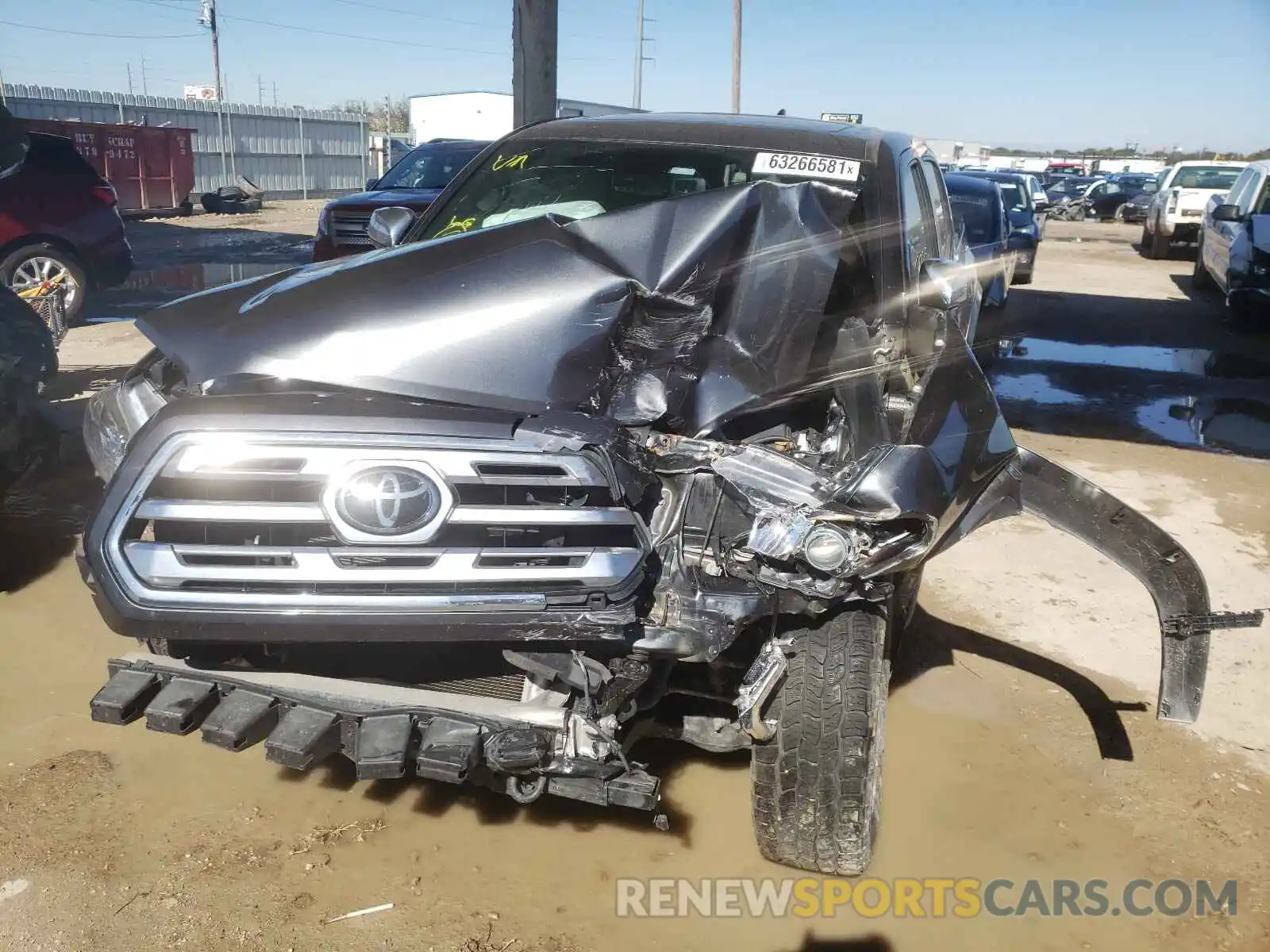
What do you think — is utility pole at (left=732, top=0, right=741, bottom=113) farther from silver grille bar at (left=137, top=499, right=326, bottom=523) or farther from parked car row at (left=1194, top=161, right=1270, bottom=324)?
silver grille bar at (left=137, top=499, right=326, bottom=523)

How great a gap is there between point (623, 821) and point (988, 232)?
9345mm

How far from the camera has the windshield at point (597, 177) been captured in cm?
363

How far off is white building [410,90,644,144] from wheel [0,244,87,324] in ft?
92.4

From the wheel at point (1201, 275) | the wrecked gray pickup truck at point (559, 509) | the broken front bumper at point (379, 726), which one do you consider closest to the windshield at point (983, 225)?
the wheel at point (1201, 275)

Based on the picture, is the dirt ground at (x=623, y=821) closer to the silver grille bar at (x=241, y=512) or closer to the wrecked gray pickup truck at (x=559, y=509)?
the wrecked gray pickup truck at (x=559, y=509)

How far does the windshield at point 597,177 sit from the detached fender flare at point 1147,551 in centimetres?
126

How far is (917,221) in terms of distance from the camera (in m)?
4.00

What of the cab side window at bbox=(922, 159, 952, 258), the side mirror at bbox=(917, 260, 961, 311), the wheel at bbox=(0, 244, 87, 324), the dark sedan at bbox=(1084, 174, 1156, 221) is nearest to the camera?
the side mirror at bbox=(917, 260, 961, 311)

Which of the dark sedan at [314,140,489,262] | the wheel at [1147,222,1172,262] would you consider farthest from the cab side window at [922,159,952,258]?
the wheel at [1147,222,1172,262]

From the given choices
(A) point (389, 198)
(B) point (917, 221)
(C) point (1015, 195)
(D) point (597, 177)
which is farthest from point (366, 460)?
(C) point (1015, 195)

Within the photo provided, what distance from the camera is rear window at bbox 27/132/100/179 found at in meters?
9.53

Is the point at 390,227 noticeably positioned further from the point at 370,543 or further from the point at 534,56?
the point at 534,56

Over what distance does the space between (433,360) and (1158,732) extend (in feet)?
9.44

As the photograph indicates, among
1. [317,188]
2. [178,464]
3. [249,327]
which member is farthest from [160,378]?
[317,188]
